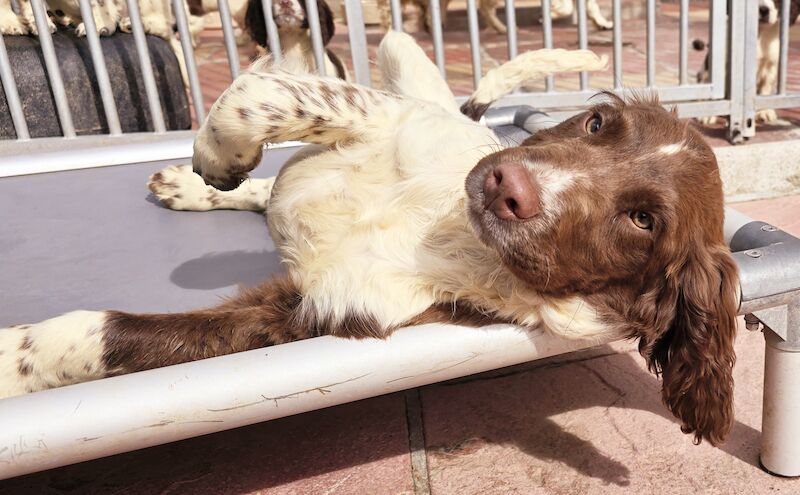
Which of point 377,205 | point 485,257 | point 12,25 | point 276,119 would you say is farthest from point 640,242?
point 12,25

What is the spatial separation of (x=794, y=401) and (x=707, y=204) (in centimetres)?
60

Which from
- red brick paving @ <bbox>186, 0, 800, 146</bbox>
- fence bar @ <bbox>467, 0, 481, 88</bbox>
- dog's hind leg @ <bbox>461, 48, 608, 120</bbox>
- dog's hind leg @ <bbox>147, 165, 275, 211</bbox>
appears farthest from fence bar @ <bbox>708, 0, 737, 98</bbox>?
dog's hind leg @ <bbox>147, 165, 275, 211</bbox>

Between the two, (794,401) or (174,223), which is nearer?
Result: (794,401)

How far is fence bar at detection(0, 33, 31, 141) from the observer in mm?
3949

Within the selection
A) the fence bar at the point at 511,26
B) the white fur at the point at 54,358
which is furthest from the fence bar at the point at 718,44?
the white fur at the point at 54,358

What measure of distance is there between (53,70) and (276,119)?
2.40 metres

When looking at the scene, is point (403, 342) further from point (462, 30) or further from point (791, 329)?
point (462, 30)

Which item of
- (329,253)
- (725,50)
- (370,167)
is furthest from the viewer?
(725,50)

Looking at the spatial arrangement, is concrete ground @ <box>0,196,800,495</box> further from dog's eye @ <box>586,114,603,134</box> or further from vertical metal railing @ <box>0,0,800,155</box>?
vertical metal railing @ <box>0,0,800,155</box>

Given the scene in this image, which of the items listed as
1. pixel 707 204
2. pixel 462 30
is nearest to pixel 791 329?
pixel 707 204

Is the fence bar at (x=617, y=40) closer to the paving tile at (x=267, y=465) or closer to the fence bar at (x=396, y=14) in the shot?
the fence bar at (x=396, y=14)

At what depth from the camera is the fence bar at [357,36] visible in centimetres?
454

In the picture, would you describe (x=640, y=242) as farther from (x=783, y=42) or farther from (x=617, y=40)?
(x=783, y=42)

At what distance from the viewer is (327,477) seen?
7.36 ft
